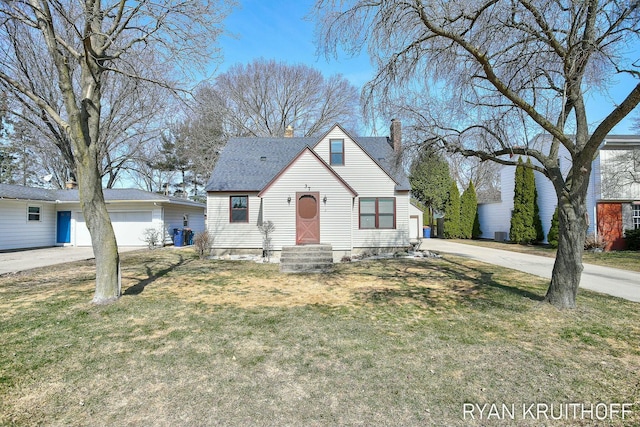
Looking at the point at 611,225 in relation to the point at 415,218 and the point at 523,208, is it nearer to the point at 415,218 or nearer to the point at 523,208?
the point at 523,208

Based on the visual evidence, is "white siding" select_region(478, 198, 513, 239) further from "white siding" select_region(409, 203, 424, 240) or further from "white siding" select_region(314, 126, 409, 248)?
"white siding" select_region(314, 126, 409, 248)

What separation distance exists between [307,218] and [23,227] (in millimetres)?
15914

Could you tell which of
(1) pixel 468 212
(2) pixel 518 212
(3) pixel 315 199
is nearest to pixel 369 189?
(3) pixel 315 199

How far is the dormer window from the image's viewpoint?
1459 centimetres

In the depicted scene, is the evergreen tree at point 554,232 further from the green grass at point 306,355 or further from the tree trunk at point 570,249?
the tree trunk at point 570,249

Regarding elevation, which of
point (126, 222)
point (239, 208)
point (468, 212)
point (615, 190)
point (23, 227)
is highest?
point (615, 190)

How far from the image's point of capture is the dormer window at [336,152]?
1459 centimetres

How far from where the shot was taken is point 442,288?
786cm

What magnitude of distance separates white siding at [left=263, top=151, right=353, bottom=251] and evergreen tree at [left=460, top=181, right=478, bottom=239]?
57.1 ft

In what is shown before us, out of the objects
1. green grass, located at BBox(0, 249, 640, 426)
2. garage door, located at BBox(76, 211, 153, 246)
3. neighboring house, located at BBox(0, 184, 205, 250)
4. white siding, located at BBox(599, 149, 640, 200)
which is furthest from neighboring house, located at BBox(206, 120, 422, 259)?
white siding, located at BBox(599, 149, 640, 200)

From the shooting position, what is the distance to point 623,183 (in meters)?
16.3

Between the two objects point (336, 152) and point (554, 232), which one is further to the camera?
point (554, 232)

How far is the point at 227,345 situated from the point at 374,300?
341 centimetres

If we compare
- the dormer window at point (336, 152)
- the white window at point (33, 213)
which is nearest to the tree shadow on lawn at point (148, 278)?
the dormer window at point (336, 152)
